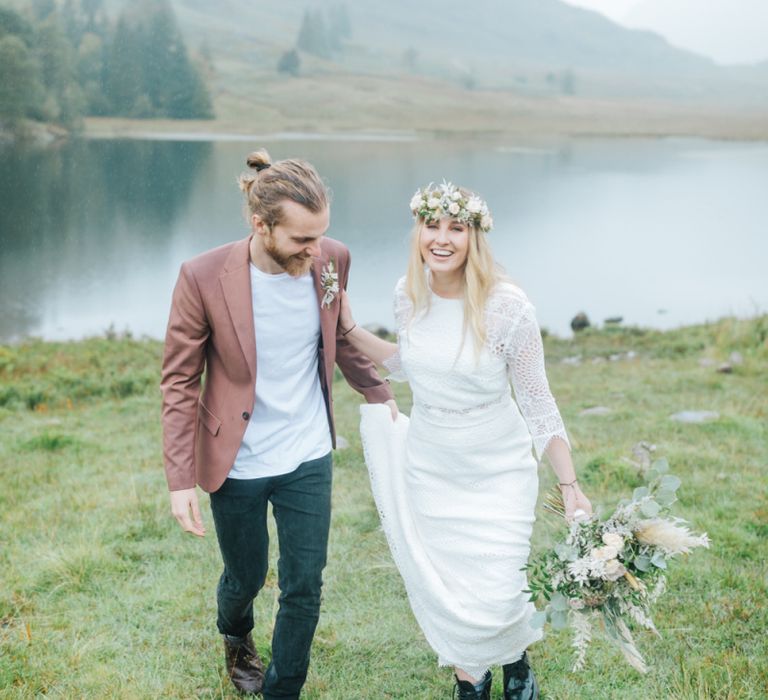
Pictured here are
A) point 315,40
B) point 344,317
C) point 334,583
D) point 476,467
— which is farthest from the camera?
point 315,40

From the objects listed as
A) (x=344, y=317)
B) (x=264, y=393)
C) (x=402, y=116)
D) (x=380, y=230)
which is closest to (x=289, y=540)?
(x=264, y=393)

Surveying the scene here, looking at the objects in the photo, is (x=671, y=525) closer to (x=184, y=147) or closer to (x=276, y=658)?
(x=276, y=658)

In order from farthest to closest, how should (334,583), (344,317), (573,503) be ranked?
(334,583), (344,317), (573,503)

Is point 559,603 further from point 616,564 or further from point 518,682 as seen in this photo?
point 518,682

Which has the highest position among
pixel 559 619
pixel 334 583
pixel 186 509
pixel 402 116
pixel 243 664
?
pixel 402 116

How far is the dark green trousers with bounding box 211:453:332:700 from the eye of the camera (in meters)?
3.52

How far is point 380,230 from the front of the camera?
117 feet

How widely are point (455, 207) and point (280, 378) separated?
3.40ft

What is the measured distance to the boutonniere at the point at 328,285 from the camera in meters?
3.63

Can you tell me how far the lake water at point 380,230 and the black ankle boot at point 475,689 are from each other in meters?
17.5

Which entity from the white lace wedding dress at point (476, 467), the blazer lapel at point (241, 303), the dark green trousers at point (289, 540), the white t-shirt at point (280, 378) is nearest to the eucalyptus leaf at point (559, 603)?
the white lace wedding dress at point (476, 467)

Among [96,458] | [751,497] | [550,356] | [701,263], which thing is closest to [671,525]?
[751,497]

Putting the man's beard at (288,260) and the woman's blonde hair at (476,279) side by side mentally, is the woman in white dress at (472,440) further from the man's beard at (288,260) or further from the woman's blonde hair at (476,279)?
the man's beard at (288,260)

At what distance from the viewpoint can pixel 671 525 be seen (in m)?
3.04
